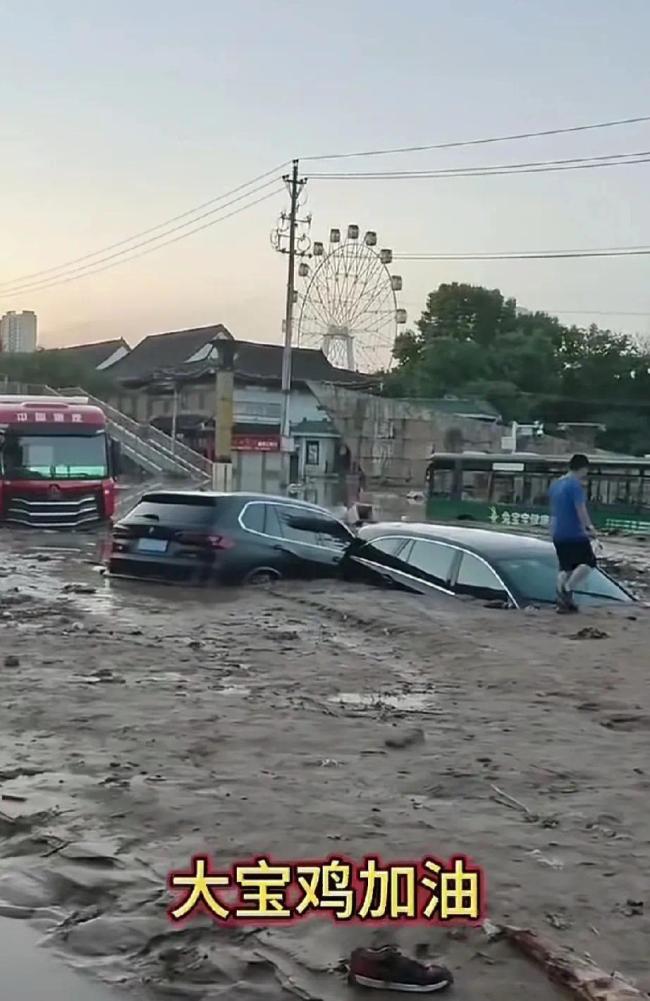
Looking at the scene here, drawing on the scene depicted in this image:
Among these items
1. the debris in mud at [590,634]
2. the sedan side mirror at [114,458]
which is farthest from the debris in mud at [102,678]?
the sedan side mirror at [114,458]

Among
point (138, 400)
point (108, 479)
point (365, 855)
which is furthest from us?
point (138, 400)

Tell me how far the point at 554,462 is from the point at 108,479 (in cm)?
1488

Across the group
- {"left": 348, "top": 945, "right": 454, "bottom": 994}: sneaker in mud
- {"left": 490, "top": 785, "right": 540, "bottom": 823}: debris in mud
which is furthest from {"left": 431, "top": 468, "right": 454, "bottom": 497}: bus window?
{"left": 348, "top": 945, "right": 454, "bottom": 994}: sneaker in mud

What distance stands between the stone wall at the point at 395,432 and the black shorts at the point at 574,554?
47.2m

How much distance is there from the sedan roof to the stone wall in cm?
4604

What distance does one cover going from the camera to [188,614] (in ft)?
46.5

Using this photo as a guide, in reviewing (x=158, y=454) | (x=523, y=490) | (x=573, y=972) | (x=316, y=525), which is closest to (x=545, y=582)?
(x=316, y=525)

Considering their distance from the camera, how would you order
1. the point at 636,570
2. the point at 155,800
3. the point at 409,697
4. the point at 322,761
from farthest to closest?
the point at 636,570
the point at 409,697
the point at 322,761
the point at 155,800

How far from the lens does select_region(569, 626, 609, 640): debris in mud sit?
12.5 m

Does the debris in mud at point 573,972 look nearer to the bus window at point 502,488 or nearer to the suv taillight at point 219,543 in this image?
the suv taillight at point 219,543

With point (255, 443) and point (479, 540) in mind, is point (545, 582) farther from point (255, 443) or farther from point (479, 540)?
point (255, 443)

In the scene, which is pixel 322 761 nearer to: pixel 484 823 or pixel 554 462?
pixel 484 823

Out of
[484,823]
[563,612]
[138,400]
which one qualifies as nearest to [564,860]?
[484,823]

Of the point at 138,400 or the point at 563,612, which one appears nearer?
the point at 563,612
